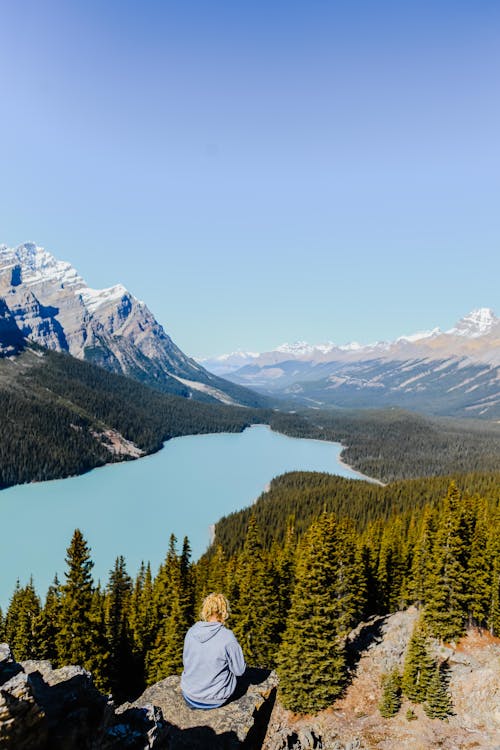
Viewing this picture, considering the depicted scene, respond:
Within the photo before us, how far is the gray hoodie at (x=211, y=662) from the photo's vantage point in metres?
10.3

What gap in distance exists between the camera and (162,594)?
50.9 m

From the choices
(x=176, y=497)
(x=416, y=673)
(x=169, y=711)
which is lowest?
(x=176, y=497)

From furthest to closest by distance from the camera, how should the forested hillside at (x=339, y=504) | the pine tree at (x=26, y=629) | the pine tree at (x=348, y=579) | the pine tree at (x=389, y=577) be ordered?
the forested hillside at (x=339, y=504) < the pine tree at (x=389, y=577) < the pine tree at (x=348, y=579) < the pine tree at (x=26, y=629)

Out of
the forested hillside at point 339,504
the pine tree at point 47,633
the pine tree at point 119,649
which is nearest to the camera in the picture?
the pine tree at point 47,633

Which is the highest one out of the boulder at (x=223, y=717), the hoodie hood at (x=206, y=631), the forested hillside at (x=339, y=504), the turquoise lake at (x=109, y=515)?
the hoodie hood at (x=206, y=631)

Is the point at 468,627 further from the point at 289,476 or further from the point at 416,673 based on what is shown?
the point at 289,476

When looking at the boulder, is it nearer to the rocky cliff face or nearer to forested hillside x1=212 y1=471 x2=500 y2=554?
the rocky cliff face

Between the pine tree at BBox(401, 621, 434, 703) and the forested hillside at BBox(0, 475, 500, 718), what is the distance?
0.07m

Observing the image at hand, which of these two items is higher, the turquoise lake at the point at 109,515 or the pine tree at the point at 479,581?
the pine tree at the point at 479,581

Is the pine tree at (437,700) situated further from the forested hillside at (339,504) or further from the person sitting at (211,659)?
the forested hillside at (339,504)

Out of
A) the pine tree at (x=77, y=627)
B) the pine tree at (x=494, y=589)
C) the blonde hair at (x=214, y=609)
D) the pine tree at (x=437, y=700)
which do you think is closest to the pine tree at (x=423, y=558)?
the pine tree at (x=494, y=589)

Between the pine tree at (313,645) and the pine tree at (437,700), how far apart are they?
589cm

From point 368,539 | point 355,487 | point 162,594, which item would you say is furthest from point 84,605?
point 355,487

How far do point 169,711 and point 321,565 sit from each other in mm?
20472
